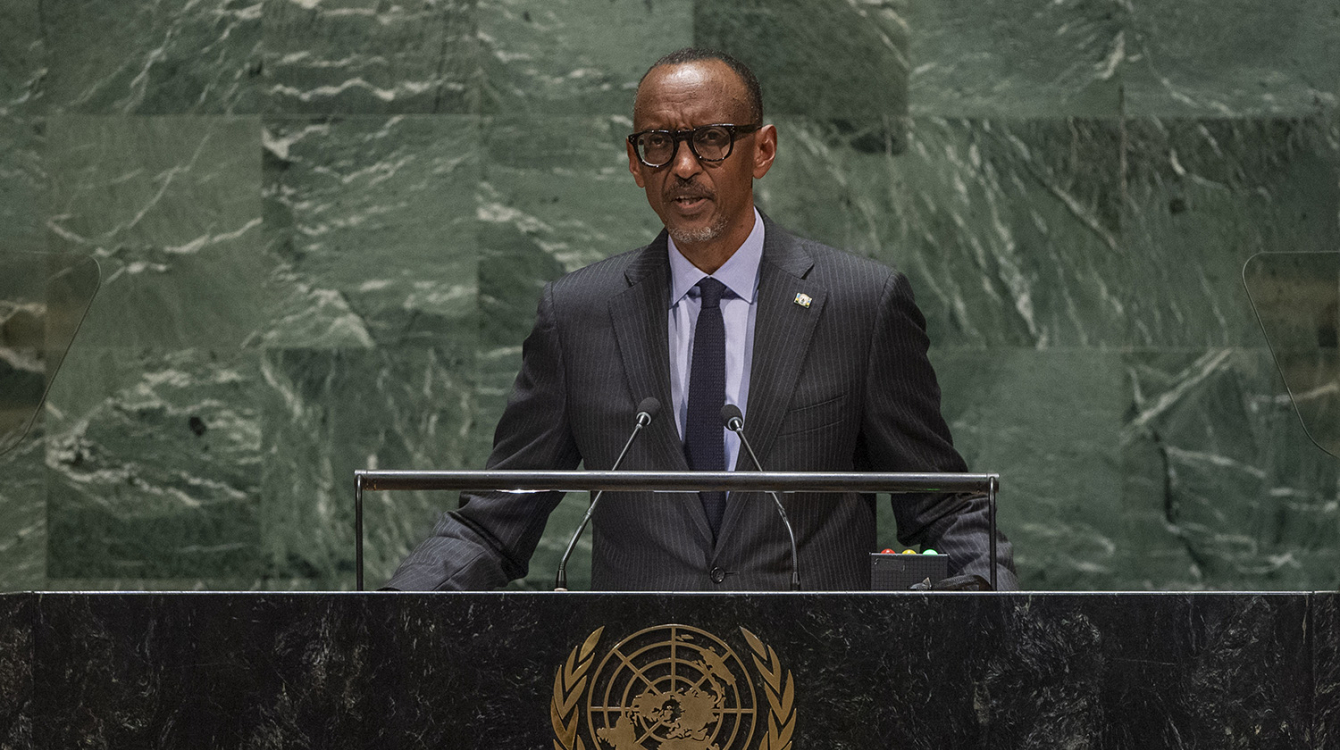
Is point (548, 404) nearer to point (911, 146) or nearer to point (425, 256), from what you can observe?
point (425, 256)

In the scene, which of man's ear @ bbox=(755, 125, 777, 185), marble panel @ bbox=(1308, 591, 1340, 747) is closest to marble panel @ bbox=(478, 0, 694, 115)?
man's ear @ bbox=(755, 125, 777, 185)

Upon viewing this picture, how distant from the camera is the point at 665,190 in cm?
280

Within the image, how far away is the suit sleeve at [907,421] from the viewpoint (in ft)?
8.39

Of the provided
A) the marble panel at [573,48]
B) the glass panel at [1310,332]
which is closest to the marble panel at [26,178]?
the marble panel at [573,48]

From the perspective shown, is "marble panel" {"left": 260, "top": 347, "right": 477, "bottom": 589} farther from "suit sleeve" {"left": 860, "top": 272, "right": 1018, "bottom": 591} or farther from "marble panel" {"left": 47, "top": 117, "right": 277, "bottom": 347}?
"suit sleeve" {"left": 860, "top": 272, "right": 1018, "bottom": 591}

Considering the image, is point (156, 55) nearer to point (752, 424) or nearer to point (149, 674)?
point (752, 424)

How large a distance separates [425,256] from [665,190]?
1902 mm

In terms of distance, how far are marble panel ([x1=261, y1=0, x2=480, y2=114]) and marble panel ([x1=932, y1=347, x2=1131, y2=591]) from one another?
1.82 m

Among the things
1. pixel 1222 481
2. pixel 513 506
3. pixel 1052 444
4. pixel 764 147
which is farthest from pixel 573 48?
pixel 1222 481

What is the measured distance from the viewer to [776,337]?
2814mm

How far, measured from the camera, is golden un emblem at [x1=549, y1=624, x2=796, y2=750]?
178cm

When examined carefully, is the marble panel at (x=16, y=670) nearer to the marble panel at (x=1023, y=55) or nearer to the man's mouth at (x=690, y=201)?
the man's mouth at (x=690, y=201)

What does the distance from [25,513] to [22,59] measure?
1461 millimetres

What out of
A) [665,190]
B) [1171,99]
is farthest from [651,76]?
[1171,99]
